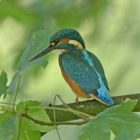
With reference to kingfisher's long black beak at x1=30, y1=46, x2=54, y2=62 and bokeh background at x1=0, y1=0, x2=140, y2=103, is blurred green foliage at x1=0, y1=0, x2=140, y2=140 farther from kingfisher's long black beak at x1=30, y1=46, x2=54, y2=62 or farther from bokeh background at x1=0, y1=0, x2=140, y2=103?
kingfisher's long black beak at x1=30, y1=46, x2=54, y2=62

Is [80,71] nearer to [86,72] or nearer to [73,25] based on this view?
[86,72]

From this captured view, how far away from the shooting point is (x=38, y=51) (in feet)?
2.56

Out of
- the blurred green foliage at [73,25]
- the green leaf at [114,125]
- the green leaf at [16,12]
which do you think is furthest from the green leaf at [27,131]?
the green leaf at [16,12]

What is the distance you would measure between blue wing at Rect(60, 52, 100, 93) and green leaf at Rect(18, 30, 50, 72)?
0.09 feet

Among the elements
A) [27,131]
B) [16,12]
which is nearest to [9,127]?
[27,131]

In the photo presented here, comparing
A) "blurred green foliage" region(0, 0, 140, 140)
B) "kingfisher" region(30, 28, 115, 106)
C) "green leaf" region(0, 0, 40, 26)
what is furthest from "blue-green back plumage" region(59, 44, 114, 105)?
"green leaf" region(0, 0, 40, 26)

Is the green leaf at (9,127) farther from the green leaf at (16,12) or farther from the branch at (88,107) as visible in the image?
the green leaf at (16,12)

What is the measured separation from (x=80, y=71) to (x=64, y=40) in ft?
0.15

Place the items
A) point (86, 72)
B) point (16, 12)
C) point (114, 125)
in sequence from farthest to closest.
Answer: point (16, 12), point (86, 72), point (114, 125)

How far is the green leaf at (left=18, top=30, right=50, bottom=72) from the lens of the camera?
764 millimetres

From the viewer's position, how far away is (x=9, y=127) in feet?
2.28

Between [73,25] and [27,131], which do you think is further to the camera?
[73,25]

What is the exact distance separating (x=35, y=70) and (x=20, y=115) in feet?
1.69

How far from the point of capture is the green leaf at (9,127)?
0.69 m
